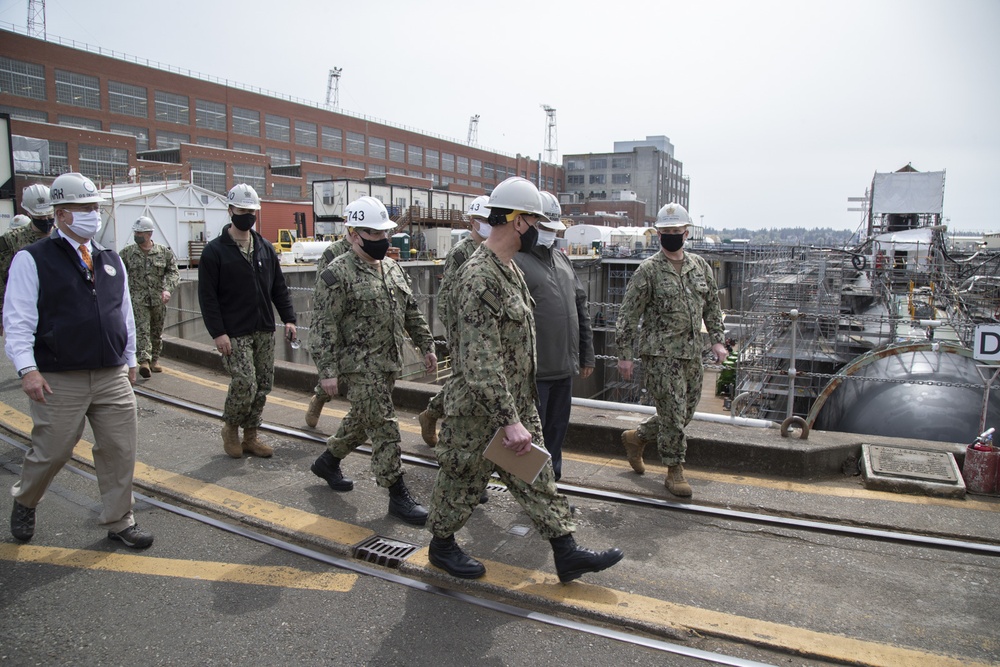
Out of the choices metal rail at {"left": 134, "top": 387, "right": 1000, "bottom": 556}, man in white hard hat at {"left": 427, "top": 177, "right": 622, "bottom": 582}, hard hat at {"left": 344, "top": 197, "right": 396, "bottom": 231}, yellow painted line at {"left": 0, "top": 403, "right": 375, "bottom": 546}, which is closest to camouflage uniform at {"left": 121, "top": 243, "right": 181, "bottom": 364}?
yellow painted line at {"left": 0, "top": 403, "right": 375, "bottom": 546}

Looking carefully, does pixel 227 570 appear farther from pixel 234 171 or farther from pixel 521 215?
pixel 234 171

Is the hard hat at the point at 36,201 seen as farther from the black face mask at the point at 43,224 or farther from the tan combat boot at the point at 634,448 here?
the tan combat boot at the point at 634,448

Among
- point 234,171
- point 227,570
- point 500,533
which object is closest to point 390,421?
point 500,533

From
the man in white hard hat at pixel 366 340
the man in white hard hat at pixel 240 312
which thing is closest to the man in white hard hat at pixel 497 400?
the man in white hard hat at pixel 366 340

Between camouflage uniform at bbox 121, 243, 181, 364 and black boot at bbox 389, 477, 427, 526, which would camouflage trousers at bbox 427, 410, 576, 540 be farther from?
camouflage uniform at bbox 121, 243, 181, 364

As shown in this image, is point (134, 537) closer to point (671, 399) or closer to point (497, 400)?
point (497, 400)

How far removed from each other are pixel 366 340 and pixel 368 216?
0.84m

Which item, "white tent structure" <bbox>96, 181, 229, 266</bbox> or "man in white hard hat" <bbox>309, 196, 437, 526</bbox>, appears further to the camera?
"white tent structure" <bbox>96, 181, 229, 266</bbox>

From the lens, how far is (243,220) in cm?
543

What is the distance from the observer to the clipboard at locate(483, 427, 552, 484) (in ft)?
10.6

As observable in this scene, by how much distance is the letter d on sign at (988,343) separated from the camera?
486 centimetres

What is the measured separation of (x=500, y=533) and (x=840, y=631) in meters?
1.92

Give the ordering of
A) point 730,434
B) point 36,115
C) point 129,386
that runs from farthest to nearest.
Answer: point 36,115 → point 730,434 → point 129,386

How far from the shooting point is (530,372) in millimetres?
3504
